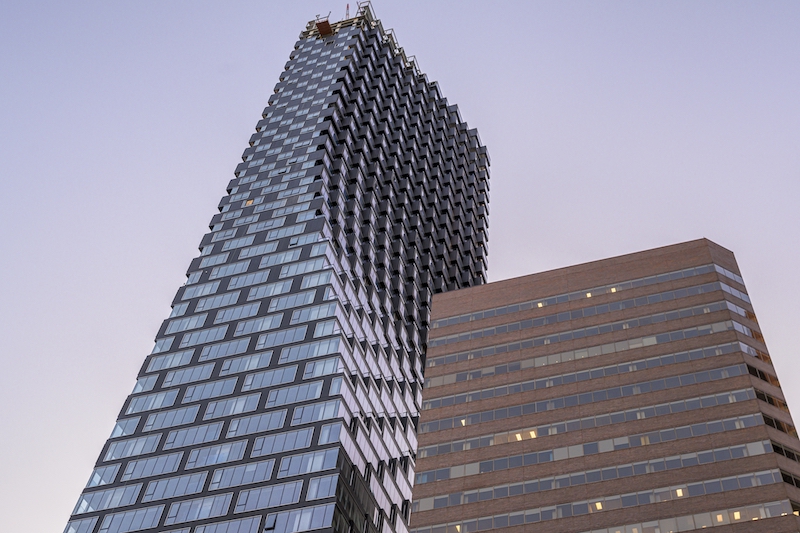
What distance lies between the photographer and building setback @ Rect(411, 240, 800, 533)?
86.5 metres

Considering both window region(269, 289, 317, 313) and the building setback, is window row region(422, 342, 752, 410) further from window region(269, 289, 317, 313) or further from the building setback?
window region(269, 289, 317, 313)

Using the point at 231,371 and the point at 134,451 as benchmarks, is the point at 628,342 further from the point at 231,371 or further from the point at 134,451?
the point at 134,451

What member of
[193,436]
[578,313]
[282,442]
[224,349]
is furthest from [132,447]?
[578,313]

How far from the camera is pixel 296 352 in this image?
13112cm

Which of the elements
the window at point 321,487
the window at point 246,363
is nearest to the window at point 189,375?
the window at point 246,363

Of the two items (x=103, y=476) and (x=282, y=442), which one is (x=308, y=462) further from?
(x=103, y=476)

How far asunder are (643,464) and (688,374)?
1269 centimetres

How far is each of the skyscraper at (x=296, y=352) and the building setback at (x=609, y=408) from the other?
1756 cm

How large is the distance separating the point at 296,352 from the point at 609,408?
161 ft

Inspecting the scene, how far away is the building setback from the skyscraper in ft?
57.6

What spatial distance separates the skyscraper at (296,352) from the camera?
115m

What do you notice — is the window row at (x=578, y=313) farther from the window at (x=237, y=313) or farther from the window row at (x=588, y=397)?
the window at (x=237, y=313)

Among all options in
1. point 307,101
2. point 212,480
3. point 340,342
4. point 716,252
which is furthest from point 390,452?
point 307,101

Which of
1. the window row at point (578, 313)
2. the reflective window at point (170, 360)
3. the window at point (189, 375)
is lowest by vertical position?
the window row at point (578, 313)
